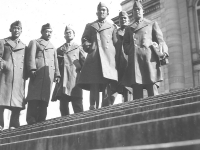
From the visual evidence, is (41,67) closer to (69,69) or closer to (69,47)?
(69,69)

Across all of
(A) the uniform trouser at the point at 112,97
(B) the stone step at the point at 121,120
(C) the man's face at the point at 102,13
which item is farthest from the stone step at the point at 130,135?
(C) the man's face at the point at 102,13

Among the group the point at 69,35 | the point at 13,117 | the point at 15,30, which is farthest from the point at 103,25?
the point at 13,117

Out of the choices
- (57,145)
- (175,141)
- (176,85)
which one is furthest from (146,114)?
(176,85)

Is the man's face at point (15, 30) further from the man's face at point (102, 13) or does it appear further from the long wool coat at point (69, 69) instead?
the man's face at point (102, 13)

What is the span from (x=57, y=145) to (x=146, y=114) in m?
1.36

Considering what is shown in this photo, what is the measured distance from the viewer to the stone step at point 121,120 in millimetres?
4353

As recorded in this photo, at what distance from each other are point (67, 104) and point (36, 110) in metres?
1.12

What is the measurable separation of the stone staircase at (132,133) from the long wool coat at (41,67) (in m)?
2.63

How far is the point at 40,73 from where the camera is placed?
A: 28.9 feet

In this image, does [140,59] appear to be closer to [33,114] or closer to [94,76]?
[94,76]

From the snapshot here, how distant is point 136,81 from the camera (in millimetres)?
7922

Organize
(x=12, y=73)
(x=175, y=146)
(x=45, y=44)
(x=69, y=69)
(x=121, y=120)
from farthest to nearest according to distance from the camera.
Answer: (x=69, y=69) < (x=45, y=44) < (x=12, y=73) < (x=121, y=120) < (x=175, y=146)

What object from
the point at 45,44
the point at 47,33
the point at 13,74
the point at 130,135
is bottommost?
the point at 130,135

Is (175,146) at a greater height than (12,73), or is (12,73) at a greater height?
(12,73)
